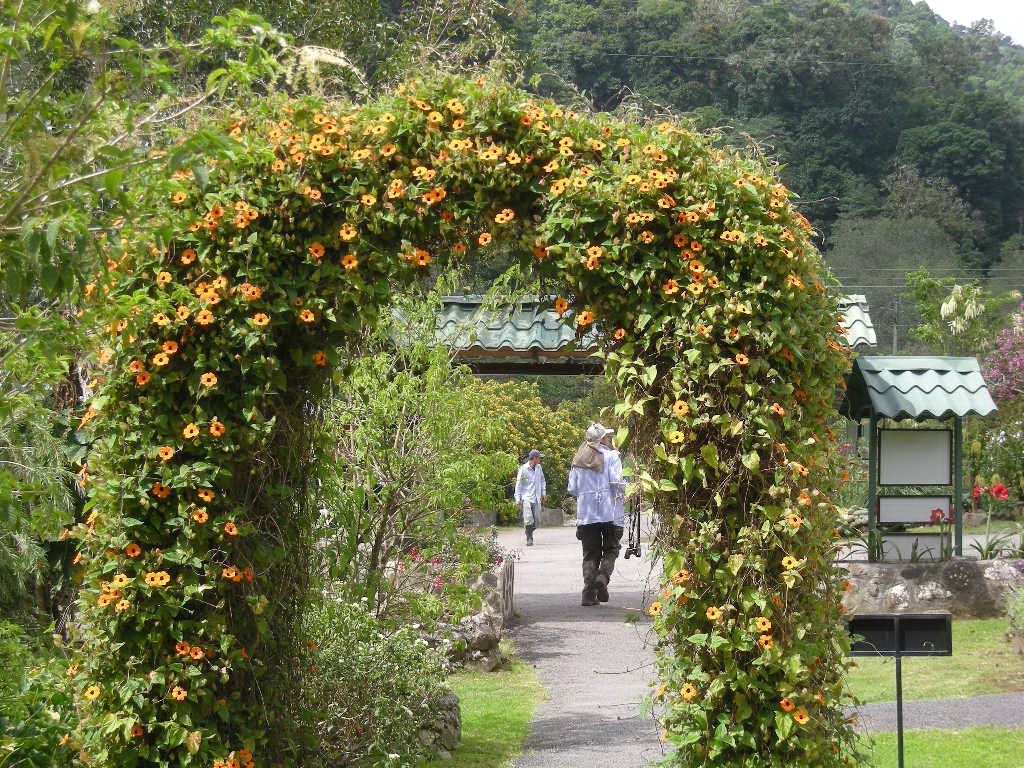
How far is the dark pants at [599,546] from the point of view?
11227 mm

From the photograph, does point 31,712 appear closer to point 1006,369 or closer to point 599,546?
point 599,546

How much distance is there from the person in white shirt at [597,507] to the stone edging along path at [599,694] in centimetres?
38

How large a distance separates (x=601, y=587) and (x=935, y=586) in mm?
3339

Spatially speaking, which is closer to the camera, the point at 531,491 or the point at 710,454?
the point at 710,454

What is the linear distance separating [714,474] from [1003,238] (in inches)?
1986

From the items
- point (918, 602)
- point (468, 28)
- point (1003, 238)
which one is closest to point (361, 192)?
point (918, 602)

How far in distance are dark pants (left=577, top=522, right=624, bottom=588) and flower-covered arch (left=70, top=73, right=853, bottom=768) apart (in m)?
6.63

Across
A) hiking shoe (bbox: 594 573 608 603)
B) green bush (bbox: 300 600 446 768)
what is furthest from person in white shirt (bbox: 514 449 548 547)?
green bush (bbox: 300 600 446 768)

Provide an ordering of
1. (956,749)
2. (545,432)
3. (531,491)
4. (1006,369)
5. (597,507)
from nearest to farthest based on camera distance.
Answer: (956,749)
(597,507)
(531,491)
(1006,369)
(545,432)

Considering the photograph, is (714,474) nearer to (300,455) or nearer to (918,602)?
(300,455)

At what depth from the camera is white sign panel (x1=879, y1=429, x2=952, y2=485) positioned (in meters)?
10.5

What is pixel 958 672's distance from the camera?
8453mm

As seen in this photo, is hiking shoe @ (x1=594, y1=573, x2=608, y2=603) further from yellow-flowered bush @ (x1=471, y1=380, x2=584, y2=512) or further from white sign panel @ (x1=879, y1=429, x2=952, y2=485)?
yellow-flowered bush @ (x1=471, y1=380, x2=584, y2=512)

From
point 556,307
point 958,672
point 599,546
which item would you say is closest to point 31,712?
point 556,307
